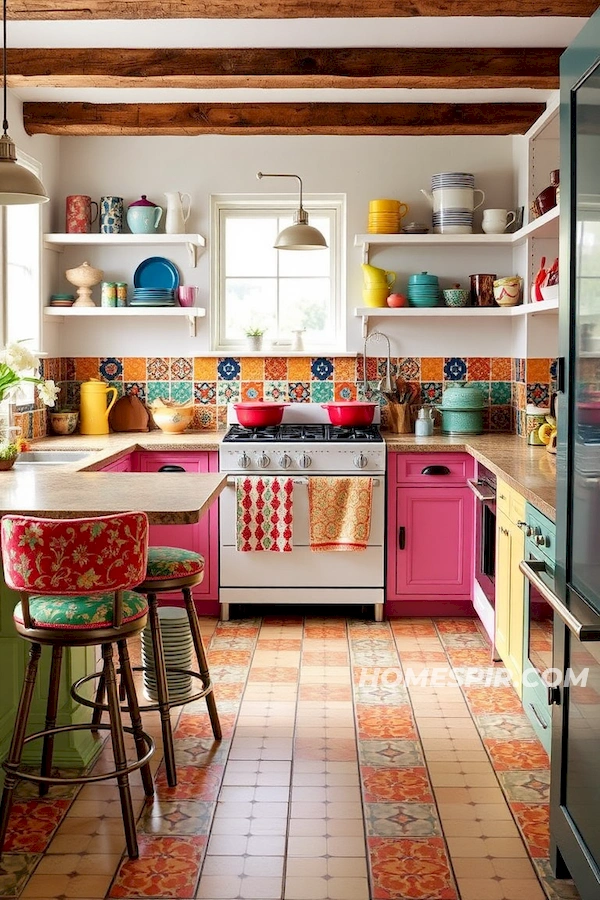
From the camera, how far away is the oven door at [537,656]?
3342mm

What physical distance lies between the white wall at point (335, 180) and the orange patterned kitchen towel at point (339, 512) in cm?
106

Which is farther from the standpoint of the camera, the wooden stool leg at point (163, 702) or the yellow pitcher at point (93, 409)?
the yellow pitcher at point (93, 409)

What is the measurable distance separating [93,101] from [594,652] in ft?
13.9

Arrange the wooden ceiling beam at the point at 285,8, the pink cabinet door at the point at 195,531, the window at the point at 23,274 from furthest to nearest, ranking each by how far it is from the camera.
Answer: the pink cabinet door at the point at 195,531 → the window at the point at 23,274 → the wooden ceiling beam at the point at 285,8

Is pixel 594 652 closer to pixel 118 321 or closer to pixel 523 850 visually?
pixel 523 850

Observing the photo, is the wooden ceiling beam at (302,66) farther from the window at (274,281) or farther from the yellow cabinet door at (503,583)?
the yellow cabinet door at (503,583)

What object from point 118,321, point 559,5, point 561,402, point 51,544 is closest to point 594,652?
point 561,402

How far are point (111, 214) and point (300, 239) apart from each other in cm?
135

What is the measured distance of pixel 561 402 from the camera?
2.59 m

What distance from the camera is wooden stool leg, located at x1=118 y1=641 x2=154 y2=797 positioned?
3043 millimetres

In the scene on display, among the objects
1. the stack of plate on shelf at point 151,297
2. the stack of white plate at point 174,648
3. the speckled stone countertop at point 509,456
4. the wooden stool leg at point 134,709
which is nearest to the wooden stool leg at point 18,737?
the wooden stool leg at point 134,709

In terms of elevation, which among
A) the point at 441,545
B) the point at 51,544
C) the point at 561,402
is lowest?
the point at 441,545

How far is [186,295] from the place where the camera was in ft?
19.1

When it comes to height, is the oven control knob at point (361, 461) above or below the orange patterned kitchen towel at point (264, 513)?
above
